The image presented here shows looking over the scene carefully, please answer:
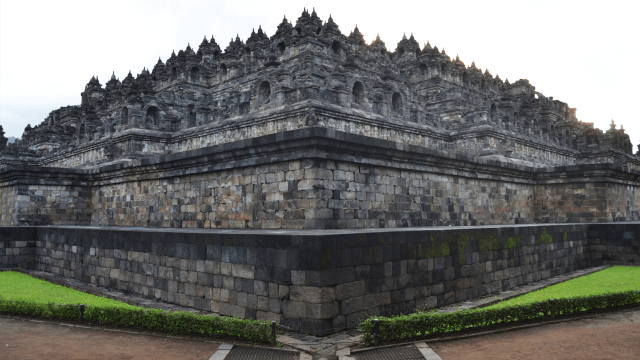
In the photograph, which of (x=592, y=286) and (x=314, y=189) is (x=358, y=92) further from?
(x=592, y=286)

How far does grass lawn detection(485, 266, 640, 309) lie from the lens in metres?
9.18

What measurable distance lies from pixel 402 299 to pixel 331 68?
1819cm

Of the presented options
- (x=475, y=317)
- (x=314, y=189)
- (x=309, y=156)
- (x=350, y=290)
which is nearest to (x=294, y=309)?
(x=350, y=290)

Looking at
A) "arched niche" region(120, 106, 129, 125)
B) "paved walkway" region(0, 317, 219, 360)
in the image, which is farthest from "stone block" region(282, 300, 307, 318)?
"arched niche" region(120, 106, 129, 125)

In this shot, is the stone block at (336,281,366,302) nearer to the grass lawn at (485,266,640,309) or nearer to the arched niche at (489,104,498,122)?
the grass lawn at (485,266,640,309)

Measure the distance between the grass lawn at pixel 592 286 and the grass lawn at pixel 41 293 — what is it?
7.68 meters

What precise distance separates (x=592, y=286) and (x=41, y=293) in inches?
487

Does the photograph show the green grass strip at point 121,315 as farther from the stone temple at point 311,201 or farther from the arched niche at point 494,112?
the arched niche at point 494,112

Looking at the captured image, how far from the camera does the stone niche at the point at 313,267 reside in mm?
7039

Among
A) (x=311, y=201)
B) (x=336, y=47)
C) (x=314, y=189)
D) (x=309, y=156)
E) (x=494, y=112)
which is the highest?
(x=336, y=47)

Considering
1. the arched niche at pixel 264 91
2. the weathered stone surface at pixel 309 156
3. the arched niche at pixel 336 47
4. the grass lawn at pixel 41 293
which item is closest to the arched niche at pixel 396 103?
the weathered stone surface at pixel 309 156

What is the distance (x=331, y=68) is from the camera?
80.3 feet

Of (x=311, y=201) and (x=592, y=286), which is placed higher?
(x=311, y=201)

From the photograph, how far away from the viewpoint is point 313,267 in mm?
6914
